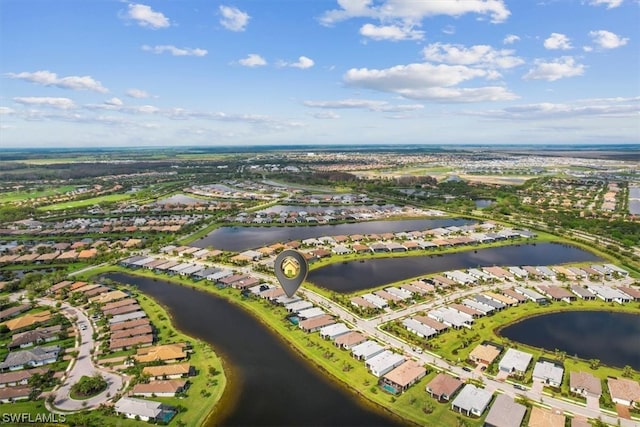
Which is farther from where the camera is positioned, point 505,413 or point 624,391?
point 624,391

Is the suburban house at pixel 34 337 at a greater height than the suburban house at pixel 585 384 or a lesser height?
greater

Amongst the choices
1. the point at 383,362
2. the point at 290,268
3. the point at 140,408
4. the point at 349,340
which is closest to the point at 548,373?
the point at 383,362

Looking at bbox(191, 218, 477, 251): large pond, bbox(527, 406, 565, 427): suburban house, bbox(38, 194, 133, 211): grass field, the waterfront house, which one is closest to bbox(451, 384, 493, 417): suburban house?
bbox(527, 406, 565, 427): suburban house

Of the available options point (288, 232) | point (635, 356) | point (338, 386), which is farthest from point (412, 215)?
point (338, 386)

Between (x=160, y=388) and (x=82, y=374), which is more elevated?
(x=160, y=388)

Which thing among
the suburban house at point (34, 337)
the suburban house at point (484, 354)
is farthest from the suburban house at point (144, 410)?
the suburban house at point (484, 354)

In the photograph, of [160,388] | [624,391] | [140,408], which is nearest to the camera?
[140,408]

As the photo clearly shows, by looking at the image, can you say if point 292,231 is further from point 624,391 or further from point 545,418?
point 624,391

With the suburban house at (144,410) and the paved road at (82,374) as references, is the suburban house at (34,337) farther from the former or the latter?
the suburban house at (144,410)
